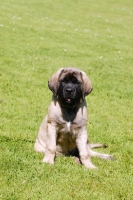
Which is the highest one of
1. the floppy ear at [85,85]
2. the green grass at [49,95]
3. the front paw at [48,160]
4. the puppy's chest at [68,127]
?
the floppy ear at [85,85]

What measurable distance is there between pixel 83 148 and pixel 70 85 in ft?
4.50

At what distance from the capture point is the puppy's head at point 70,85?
7.01 metres

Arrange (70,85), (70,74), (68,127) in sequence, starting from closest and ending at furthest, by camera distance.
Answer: (70,85) → (70,74) → (68,127)

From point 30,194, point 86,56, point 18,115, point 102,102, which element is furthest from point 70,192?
point 86,56

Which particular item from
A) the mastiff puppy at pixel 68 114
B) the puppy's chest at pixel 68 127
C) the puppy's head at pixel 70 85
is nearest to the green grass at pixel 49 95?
the mastiff puppy at pixel 68 114

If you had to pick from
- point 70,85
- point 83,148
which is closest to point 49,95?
point 83,148

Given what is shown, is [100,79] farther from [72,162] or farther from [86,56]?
[72,162]

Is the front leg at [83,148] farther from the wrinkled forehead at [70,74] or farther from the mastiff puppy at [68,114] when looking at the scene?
the wrinkled forehead at [70,74]

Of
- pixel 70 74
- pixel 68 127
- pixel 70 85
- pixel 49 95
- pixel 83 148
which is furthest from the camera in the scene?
pixel 49 95

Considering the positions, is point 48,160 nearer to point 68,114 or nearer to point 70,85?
point 68,114

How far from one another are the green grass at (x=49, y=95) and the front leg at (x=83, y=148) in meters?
0.24

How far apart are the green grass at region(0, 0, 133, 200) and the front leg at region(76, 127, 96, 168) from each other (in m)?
0.24

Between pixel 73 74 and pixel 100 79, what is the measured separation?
797 centimetres

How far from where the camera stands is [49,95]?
12398 millimetres
